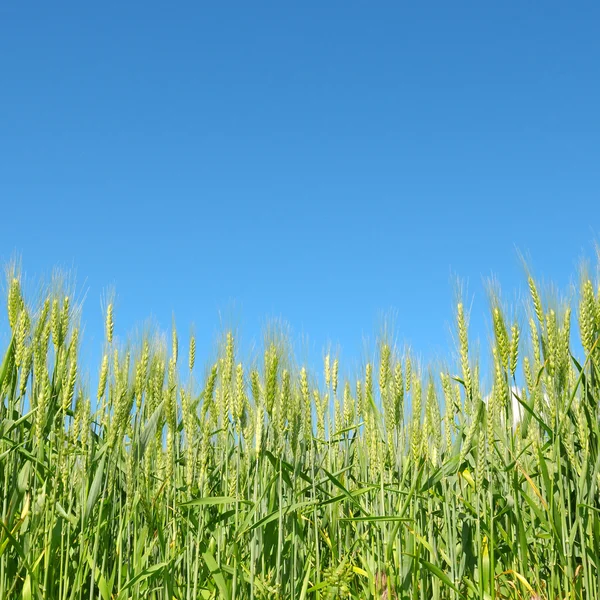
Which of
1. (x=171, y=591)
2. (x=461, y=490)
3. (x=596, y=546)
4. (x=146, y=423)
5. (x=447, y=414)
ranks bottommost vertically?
(x=171, y=591)

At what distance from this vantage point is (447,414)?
341 centimetres

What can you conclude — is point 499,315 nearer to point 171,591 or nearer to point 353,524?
point 353,524

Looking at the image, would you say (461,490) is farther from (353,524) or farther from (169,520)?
(169,520)

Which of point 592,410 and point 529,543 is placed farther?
point 529,543

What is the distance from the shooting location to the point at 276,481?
8.16 feet

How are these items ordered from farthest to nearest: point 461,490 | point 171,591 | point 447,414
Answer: point 447,414
point 461,490
point 171,591

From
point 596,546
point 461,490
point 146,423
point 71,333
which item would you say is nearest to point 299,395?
point 146,423

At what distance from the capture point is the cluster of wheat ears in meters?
2.25

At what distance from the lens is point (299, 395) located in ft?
8.82

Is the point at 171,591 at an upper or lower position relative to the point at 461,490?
lower

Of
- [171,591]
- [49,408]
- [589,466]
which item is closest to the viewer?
[171,591]

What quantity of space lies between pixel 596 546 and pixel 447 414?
1.15 meters

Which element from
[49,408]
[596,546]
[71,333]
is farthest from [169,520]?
[596,546]

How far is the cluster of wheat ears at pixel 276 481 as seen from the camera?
2.25m
